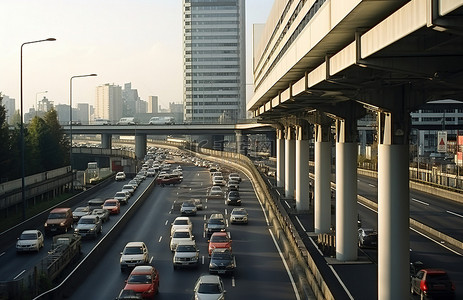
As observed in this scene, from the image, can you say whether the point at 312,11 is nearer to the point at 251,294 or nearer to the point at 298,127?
the point at 251,294

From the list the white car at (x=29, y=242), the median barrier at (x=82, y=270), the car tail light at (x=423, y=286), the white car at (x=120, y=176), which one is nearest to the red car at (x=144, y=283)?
the median barrier at (x=82, y=270)

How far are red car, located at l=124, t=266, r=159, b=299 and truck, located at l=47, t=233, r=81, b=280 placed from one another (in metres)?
3.15

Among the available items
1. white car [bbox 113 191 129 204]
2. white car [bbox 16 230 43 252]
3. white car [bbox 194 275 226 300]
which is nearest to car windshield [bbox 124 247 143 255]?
white car [bbox 16 230 43 252]

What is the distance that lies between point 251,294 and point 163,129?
93.6 m

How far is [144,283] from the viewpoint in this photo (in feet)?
72.7

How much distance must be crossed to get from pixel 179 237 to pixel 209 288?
11647mm

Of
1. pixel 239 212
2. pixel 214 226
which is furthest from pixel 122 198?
pixel 214 226

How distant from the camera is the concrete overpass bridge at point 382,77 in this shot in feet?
40.5

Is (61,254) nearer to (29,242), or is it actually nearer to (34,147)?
(29,242)

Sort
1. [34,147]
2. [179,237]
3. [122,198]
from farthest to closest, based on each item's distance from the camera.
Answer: [34,147]
[122,198]
[179,237]

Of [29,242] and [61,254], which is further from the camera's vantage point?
[29,242]

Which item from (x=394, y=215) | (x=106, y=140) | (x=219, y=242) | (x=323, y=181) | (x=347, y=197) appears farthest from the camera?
(x=106, y=140)

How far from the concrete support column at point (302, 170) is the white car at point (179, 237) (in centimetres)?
1583

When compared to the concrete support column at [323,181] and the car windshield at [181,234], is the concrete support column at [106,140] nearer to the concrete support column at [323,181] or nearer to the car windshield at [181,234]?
the concrete support column at [323,181]
